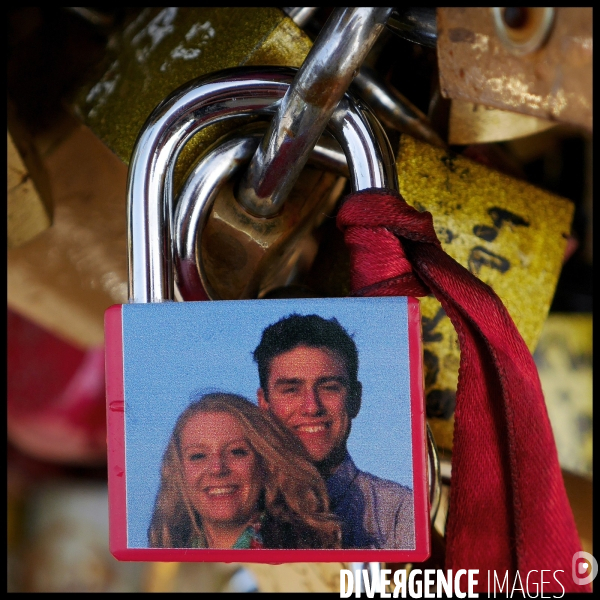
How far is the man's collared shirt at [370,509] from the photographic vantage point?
0.42 m

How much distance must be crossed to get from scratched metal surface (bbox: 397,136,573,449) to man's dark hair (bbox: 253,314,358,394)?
150 mm

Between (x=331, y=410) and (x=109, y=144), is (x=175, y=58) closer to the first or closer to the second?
(x=109, y=144)

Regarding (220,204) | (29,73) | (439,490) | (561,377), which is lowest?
(439,490)

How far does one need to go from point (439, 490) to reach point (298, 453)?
0.16 metres

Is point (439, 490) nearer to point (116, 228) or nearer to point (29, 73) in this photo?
point (116, 228)

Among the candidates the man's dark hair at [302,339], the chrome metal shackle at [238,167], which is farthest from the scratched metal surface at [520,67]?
the man's dark hair at [302,339]

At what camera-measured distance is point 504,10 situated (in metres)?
0.41

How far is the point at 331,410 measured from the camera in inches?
16.5

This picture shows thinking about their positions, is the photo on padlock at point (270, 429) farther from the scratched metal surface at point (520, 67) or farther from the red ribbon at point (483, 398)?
the scratched metal surface at point (520, 67)

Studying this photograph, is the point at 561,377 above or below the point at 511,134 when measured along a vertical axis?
below

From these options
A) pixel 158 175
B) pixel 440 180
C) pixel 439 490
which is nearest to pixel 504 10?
pixel 440 180

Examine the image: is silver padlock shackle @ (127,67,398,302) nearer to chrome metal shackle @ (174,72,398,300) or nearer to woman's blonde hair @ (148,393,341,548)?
chrome metal shackle @ (174,72,398,300)

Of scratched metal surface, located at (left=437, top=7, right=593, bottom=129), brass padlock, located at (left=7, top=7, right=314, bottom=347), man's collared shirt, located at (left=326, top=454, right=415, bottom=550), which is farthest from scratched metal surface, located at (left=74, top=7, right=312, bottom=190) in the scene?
man's collared shirt, located at (left=326, top=454, right=415, bottom=550)

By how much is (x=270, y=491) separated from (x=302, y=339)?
108 mm
